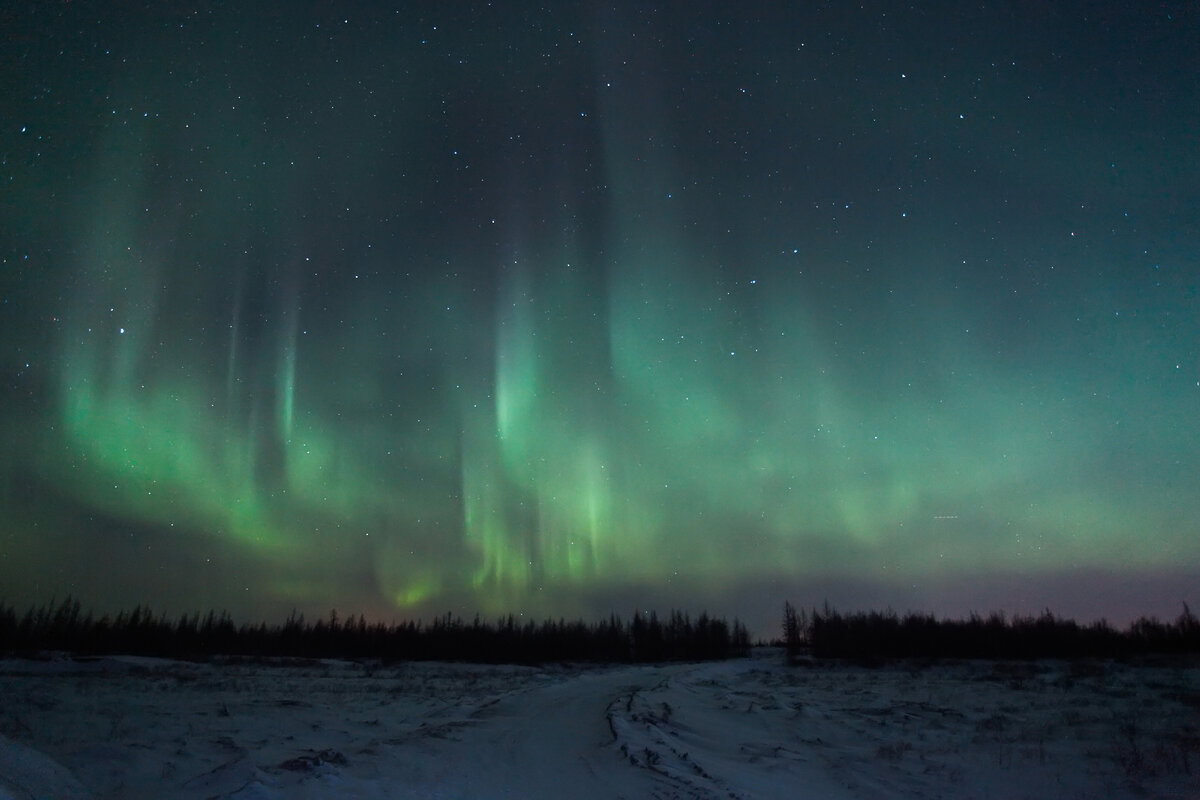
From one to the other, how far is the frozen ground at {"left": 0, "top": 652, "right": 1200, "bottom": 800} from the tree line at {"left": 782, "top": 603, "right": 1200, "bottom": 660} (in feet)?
208

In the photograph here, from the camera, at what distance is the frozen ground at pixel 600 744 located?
11.6m

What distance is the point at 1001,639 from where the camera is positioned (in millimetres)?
97438

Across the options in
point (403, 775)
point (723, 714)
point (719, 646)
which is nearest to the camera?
point (403, 775)

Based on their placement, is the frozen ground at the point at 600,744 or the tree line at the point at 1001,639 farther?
the tree line at the point at 1001,639

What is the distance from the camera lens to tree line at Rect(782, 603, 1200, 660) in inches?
3214

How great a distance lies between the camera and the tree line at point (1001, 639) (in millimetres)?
81625

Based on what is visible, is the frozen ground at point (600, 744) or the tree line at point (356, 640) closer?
the frozen ground at point (600, 744)

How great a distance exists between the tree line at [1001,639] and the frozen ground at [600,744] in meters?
63.3

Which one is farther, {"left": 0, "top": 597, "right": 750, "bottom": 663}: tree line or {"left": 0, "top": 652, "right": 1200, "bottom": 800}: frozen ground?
{"left": 0, "top": 597, "right": 750, "bottom": 663}: tree line

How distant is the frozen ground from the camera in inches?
456

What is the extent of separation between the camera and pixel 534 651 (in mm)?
116625

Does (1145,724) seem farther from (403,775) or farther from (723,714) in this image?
(403,775)

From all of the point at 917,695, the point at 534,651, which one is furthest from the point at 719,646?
the point at 917,695

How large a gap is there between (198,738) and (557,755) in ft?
31.3
